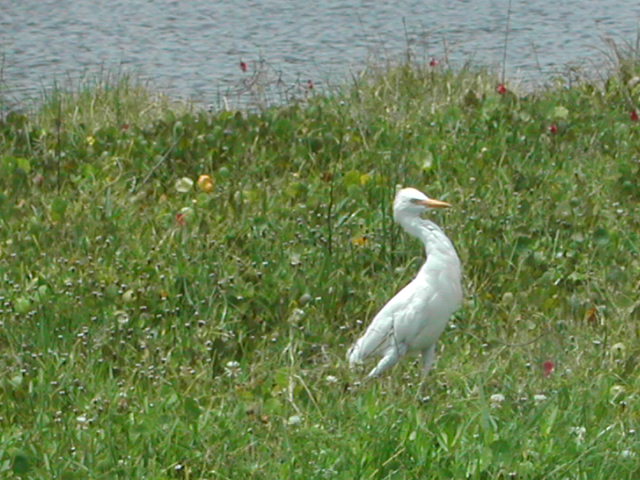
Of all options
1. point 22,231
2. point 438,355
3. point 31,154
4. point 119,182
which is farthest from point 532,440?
point 31,154

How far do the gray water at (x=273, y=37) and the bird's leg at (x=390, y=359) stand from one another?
5.00 meters

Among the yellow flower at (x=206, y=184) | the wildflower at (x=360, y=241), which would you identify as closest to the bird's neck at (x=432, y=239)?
the wildflower at (x=360, y=241)

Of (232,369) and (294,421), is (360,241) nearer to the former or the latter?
(232,369)

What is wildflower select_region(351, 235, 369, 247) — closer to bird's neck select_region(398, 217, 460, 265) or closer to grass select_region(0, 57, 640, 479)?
grass select_region(0, 57, 640, 479)

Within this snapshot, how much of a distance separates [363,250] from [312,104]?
2357 millimetres

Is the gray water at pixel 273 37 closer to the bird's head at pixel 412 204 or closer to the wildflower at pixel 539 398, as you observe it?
the bird's head at pixel 412 204

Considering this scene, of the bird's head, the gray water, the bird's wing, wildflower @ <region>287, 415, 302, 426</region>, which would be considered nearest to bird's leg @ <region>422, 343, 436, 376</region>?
the bird's wing

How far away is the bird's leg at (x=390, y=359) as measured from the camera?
491 cm

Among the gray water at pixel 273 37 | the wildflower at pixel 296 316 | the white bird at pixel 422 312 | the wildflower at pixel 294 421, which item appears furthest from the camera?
the gray water at pixel 273 37

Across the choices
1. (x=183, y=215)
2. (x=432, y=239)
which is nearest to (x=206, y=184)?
(x=183, y=215)

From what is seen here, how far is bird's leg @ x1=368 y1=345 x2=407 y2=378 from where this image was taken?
16.1 ft

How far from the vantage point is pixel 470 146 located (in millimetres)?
7430

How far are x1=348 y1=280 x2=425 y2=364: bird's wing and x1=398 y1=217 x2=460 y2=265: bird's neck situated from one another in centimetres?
12

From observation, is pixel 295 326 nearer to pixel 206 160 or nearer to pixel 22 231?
pixel 22 231
